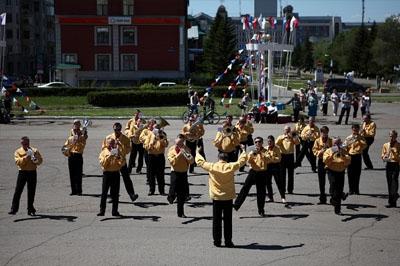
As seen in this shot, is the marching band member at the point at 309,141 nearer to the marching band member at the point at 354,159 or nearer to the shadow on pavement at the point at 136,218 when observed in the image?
the marching band member at the point at 354,159

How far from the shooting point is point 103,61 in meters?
64.8

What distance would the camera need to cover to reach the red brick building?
63.9 meters

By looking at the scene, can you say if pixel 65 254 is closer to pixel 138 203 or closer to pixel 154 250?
pixel 154 250

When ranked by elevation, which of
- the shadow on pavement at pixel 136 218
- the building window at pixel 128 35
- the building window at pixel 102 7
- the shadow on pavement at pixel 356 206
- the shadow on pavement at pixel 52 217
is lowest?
the shadow on pavement at pixel 52 217

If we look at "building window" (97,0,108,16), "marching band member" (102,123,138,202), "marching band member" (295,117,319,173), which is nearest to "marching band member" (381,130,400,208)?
"marching band member" (295,117,319,173)

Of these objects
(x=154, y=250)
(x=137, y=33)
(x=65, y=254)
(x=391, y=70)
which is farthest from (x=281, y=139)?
(x=391, y=70)

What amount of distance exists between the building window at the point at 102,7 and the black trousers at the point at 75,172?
5046cm

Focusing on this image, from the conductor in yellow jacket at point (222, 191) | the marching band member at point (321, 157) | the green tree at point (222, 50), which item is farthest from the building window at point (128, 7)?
the conductor in yellow jacket at point (222, 191)

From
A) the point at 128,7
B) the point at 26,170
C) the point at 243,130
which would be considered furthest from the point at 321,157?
the point at 128,7

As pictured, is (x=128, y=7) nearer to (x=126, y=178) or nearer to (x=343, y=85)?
(x=343, y=85)

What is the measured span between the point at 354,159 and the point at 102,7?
52.4m

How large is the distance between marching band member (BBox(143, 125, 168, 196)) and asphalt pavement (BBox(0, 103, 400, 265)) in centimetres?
43

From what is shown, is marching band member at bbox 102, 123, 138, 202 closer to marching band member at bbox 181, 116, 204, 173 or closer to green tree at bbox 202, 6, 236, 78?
marching band member at bbox 181, 116, 204, 173

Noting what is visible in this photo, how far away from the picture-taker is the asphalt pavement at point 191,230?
10.4 metres
